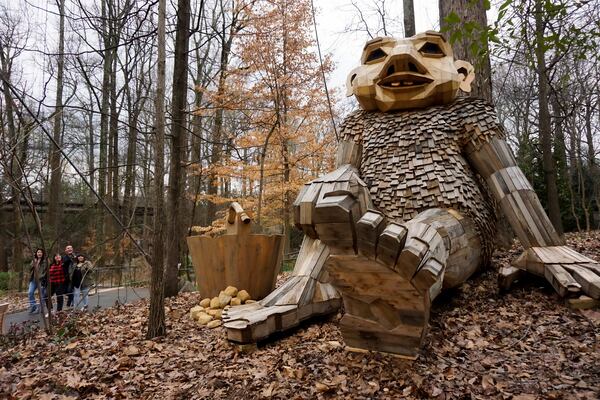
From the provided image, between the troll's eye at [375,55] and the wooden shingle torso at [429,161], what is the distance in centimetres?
45

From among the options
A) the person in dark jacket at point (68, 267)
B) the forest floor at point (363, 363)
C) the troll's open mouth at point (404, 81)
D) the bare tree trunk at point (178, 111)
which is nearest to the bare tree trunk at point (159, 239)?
the forest floor at point (363, 363)

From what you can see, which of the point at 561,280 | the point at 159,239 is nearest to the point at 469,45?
the point at 561,280

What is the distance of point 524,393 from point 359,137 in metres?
2.11

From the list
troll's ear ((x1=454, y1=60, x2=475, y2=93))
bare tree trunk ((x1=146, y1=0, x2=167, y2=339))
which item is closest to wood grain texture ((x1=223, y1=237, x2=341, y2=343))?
bare tree trunk ((x1=146, y1=0, x2=167, y2=339))

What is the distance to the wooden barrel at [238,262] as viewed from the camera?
379 centimetres

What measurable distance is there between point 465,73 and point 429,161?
83 centimetres

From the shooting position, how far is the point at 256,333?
2.35 meters

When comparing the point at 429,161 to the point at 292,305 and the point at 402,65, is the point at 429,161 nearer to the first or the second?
the point at 402,65

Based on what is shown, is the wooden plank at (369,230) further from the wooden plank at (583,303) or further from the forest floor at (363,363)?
the wooden plank at (583,303)

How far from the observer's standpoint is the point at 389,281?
1.81 m

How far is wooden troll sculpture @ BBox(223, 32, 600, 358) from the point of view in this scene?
2.06 m

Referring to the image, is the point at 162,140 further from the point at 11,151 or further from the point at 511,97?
the point at 511,97

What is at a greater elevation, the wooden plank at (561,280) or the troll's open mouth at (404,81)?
the troll's open mouth at (404,81)

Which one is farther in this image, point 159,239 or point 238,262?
point 238,262
